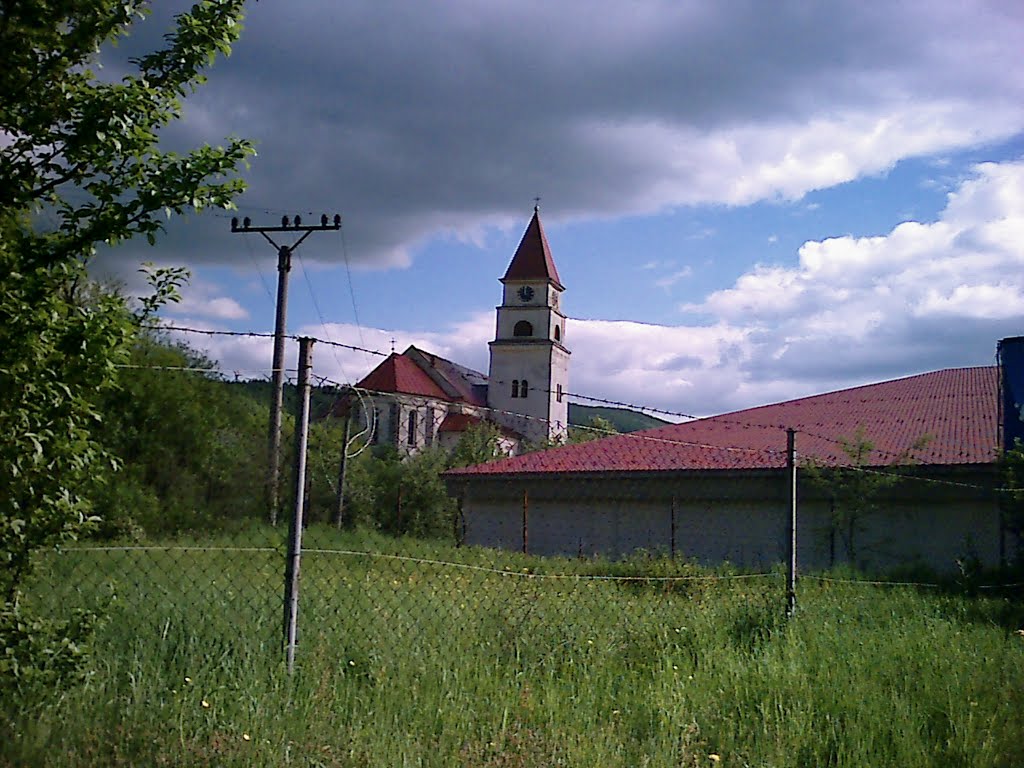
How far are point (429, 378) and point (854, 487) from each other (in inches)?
1856

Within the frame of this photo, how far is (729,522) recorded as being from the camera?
53.7 feet

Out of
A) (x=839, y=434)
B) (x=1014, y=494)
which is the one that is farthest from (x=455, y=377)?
(x=1014, y=494)

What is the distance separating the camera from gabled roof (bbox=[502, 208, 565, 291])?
215ft

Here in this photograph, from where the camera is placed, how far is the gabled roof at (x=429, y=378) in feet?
182

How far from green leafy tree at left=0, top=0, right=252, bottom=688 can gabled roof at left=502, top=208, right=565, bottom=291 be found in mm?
61570

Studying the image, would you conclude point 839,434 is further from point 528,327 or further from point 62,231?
point 528,327

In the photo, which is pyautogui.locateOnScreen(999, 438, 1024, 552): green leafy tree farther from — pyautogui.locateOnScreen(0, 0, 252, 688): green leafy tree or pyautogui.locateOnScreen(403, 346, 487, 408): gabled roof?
pyautogui.locateOnScreen(403, 346, 487, 408): gabled roof

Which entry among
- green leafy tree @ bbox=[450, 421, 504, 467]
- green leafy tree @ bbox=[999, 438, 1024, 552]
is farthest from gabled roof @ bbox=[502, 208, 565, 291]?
green leafy tree @ bbox=[999, 438, 1024, 552]

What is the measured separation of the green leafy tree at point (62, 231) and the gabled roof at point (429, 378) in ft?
160

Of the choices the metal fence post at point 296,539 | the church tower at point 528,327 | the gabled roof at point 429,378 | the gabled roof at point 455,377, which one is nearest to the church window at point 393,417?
the metal fence post at point 296,539

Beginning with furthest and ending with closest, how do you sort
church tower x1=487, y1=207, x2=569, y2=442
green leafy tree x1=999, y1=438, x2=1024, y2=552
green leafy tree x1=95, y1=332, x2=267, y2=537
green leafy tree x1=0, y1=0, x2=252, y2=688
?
church tower x1=487, y1=207, x2=569, y2=442
green leafy tree x1=999, y1=438, x2=1024, y2=552
green leafy tree x1=95, y1=332, x2=267, y2=537
green leafy tree x1=0, y1=0, x2=252, y2=688

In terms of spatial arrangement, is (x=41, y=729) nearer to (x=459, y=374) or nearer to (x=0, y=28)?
(x=0, y=28)

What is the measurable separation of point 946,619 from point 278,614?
5493mm

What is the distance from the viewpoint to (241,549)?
4719 millimetres
